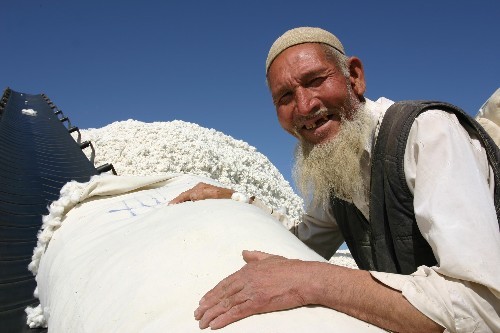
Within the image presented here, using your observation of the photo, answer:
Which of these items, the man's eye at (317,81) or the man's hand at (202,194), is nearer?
the man's hand at (202,194)

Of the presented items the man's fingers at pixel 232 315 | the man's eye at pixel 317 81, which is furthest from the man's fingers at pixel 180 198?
the man's fingers at pixel 232 315

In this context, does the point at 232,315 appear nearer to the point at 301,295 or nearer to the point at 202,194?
the point at 301,295

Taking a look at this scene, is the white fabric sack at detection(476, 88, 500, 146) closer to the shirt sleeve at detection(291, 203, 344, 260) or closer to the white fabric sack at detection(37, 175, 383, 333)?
the shirt sleeve at detection(291, 203, 344, 260)

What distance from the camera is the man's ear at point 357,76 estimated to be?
166 cm

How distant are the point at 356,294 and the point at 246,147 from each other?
282 inches

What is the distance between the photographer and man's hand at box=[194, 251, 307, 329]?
795 millimetres

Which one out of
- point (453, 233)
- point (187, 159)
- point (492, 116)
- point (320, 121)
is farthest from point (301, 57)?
point (187, 159)

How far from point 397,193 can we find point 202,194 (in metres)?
0.61

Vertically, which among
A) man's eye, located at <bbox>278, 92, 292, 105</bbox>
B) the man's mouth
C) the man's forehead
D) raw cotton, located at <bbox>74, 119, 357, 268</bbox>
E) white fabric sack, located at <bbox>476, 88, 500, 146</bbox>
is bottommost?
white fabric sack, located at <bbox>476, 88, 500, 146</bbox>

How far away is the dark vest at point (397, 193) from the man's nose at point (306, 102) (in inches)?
10.1

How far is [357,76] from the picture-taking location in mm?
1698

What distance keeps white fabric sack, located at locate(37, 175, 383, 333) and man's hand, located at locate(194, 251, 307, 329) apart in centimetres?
2

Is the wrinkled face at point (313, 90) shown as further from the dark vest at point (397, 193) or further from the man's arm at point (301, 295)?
the man's arm at point (301, 295)

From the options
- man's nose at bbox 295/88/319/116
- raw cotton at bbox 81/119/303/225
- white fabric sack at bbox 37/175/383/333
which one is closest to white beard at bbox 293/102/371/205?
man's nose at bbox 295/88/319/116
